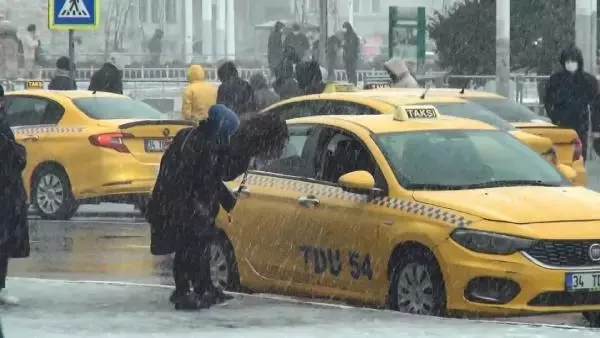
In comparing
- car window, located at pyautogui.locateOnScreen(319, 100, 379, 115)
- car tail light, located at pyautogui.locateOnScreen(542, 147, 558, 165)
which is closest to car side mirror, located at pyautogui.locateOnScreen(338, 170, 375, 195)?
car window, located at pyautogui.locateOnScreen(319, 100, 379, 115)

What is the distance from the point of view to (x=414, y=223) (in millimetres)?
11336

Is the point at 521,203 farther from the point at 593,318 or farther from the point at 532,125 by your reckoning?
the point at 532,125

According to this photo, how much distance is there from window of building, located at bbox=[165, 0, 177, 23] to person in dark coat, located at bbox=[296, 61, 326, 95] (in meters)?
68.0

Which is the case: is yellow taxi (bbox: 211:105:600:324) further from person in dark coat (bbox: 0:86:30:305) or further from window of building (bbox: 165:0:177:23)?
window of building (bbox: 165:0:177:23)

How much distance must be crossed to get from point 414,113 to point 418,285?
190cm

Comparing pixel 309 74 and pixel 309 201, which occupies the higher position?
pixel 309 74

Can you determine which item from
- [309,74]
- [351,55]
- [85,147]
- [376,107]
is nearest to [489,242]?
[376,107]

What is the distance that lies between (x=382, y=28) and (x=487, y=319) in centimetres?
8616

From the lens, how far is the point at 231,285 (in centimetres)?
1302

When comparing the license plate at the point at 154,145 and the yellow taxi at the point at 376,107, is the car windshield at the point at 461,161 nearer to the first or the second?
the yellow taxi at the point at 376,107

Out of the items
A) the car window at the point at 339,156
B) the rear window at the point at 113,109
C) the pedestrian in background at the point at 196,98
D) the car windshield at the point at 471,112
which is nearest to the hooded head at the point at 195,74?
the pedestrian in background at the point at 196,98

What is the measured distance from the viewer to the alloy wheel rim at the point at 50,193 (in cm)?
2031

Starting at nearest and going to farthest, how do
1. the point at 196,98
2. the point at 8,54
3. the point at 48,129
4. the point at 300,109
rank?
the point at 300,109 → the point at 48,129 → the point at 196,98 → the point at 8,54

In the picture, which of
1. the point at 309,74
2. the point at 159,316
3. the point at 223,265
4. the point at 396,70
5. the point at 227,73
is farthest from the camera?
the point at 309,74
